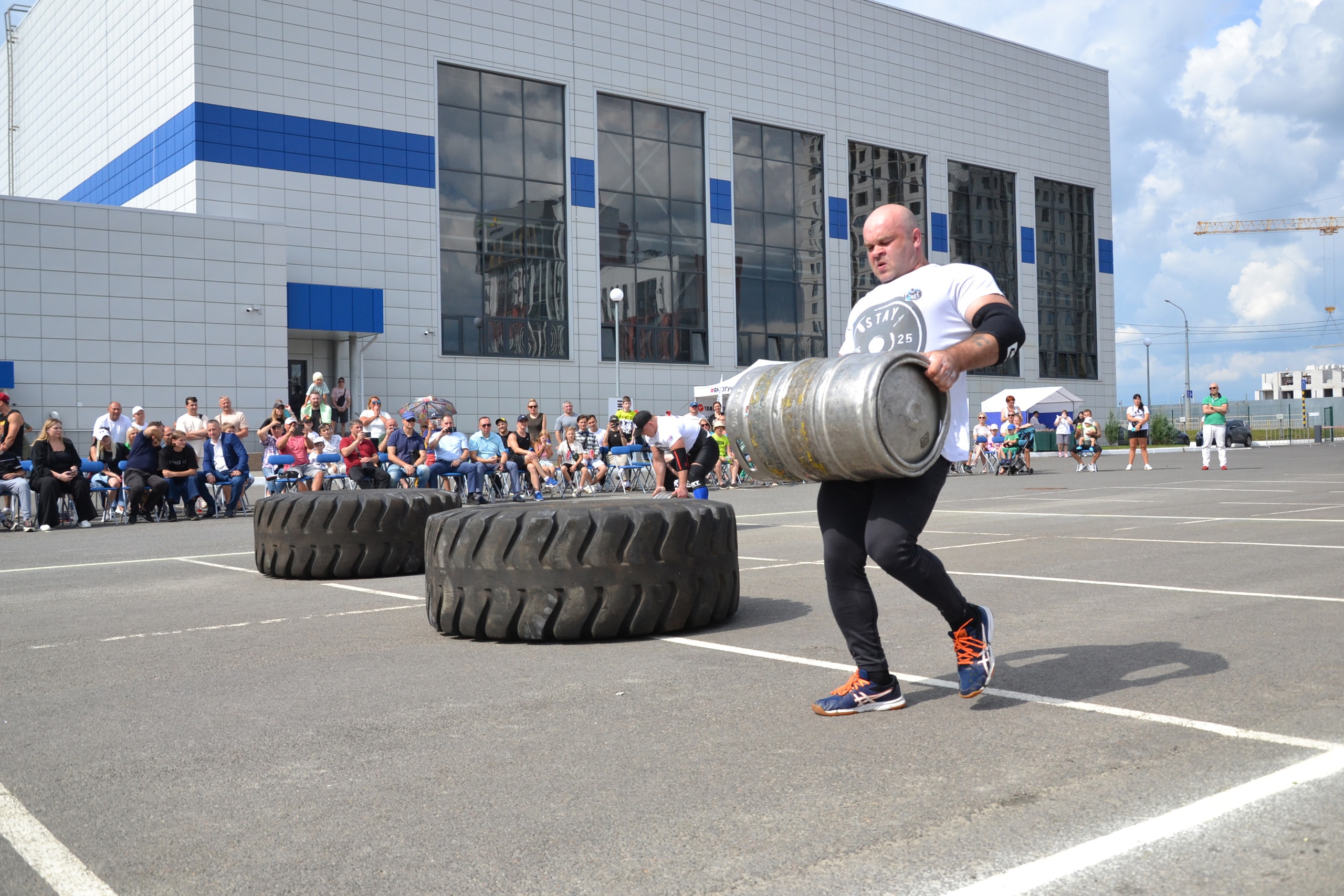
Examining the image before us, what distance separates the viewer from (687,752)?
3801mm

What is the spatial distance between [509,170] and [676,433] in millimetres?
25439

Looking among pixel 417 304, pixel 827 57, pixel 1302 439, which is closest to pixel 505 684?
pixel 417 304

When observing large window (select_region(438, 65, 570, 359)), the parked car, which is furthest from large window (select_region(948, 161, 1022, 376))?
large window (select_region(438, 65, 570, 359))

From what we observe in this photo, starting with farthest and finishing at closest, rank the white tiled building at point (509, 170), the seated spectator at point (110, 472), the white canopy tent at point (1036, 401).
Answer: the white canopy tent at point (1036, 401) → the white tiled building at point (509, 170) → the seated spectator at point (110, 472)

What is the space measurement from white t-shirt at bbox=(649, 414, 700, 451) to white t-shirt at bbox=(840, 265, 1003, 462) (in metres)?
6.88

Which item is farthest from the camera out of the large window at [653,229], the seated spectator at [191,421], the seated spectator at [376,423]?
the large window at [653,229]

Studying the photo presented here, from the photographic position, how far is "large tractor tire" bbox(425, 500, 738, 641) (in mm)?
5859

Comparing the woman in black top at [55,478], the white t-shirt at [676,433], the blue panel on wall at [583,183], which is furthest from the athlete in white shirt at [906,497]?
the blue panel on wall at [583,183]

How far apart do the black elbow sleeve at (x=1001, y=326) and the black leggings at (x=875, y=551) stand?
495 mm

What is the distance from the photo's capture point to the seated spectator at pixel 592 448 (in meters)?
23.8

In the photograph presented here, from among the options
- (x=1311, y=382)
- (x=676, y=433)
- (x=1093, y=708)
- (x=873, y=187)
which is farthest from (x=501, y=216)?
(x=1311, y=382)

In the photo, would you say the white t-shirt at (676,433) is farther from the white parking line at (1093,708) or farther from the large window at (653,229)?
the large window at (653,229)

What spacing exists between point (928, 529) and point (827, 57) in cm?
3384

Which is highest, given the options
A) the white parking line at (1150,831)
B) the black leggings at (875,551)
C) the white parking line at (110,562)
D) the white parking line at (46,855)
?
the black leggings at (875,551)
